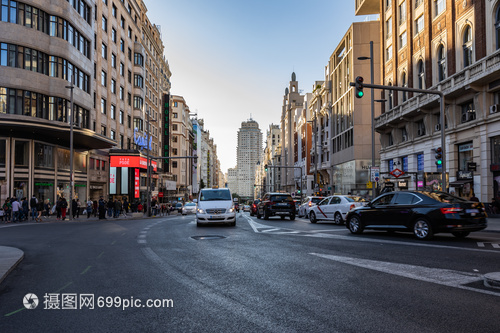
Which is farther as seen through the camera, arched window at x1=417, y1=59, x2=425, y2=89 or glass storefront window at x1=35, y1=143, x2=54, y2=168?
glass storefront window at x1=35, y1=143, x2=54, y2=168

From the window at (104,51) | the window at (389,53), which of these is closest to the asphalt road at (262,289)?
the window at (389,53)

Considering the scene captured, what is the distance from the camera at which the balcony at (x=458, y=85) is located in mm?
23281

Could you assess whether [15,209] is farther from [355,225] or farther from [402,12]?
[402,12]

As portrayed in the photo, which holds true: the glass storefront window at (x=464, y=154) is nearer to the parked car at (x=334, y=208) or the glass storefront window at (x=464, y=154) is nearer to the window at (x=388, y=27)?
the parked car at (x=334, y=208)

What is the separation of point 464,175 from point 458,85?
570 centimetres

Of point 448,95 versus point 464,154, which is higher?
point 448,95

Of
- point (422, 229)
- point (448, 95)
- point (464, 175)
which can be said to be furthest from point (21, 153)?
point (464, 175)

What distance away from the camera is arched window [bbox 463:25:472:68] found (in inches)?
1052

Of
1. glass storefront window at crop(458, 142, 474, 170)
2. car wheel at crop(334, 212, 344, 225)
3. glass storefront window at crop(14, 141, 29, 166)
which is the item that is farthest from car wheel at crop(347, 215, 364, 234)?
glass storefront window at crop(14, 141, 29, 166)

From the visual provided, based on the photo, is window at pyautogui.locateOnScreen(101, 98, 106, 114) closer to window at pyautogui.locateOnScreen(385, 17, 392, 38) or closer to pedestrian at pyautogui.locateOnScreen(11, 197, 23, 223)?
pedestrian at pyautogui.locateOnScreen(11, 197, 23, 223)

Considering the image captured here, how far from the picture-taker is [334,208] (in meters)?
20.7

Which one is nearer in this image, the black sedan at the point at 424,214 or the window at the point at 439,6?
the black sedan at the point at 424,214

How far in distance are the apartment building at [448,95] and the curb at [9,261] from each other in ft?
58.4

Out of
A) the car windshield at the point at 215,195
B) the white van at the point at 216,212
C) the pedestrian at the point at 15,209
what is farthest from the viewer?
the pedestrian at the point at 15,209
